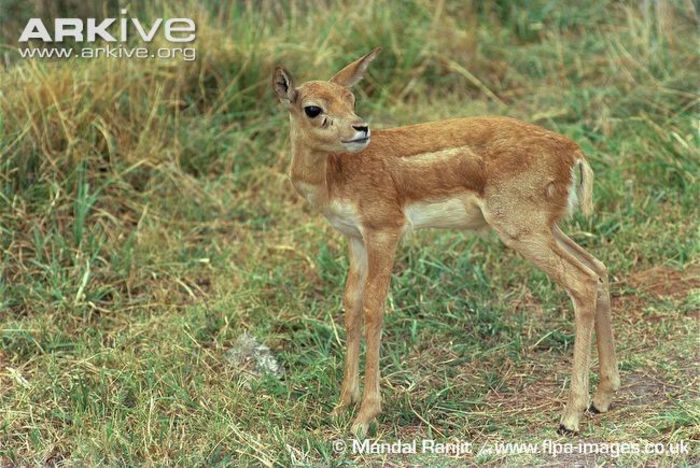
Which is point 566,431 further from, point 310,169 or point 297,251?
point 297,251

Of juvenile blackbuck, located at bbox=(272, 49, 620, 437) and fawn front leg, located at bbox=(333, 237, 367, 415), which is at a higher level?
juvenile blackbuck, located at bbox=(272, 49, 620, 437)

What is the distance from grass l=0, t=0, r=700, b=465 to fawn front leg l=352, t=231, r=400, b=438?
144mm

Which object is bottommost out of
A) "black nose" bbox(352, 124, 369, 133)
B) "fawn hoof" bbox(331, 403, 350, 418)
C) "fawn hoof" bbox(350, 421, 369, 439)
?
"fawn hoof" bbox(331, 403, 350, 418)

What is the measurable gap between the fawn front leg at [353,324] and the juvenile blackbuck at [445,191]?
0.05ft

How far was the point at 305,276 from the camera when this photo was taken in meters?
7.61

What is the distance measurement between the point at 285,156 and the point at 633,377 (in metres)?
3.48

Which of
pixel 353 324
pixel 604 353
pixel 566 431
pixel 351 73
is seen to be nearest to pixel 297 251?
pixel 353 324

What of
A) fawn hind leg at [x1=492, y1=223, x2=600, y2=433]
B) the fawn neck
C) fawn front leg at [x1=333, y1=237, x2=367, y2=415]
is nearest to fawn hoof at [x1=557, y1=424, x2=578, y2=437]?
fawn hind leg at [x1=492, y1=223, x2=600, y2=433]

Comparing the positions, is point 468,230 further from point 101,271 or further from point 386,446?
point 101,271

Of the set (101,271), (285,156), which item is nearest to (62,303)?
(101,271)

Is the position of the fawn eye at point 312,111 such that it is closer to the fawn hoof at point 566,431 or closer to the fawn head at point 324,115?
the fawn head at point 324,115

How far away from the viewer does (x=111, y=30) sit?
31.2 feet

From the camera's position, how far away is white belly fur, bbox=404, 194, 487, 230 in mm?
5961

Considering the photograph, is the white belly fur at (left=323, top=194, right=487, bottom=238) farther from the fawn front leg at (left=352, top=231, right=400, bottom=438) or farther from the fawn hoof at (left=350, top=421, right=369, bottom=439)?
the fawn hoof at (left=350, top=421, right=369, bottom=439)
